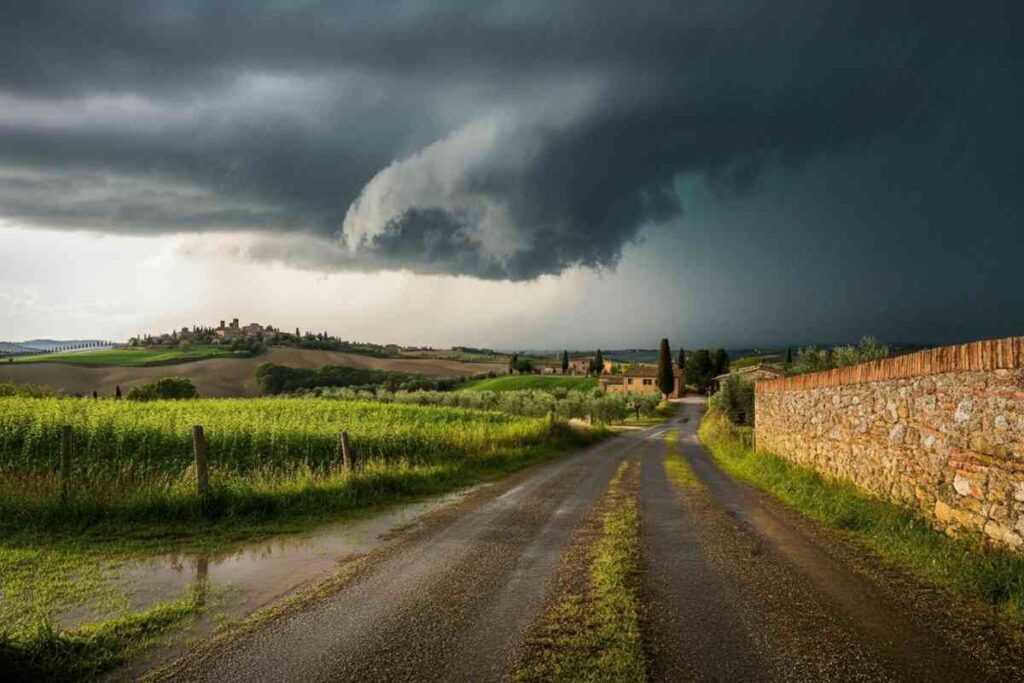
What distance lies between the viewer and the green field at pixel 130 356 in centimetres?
9006

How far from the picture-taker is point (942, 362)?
10047mm

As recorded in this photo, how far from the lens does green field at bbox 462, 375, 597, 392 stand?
111 metres

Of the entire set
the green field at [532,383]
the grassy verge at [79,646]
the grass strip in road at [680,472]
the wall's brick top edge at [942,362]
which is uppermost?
the wall's brick top edge at [942,362]

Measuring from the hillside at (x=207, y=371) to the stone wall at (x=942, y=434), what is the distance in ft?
226

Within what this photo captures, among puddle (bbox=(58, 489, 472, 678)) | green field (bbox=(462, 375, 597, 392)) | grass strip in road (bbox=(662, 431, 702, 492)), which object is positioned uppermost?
puddle (bbox=(58, 489, 472, 678))

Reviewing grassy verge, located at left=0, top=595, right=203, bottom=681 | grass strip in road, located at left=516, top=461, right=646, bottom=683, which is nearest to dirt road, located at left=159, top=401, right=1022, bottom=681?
grass strip in road, located at left=516, top=461, right=646, bottom=683

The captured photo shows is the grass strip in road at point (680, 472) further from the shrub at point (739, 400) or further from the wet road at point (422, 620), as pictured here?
the shrub at point (739, 400)

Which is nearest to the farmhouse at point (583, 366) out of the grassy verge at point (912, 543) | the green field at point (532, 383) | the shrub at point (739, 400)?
the green field at point (532, 383)

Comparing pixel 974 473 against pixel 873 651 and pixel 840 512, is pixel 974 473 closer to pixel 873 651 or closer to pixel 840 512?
pixel 840 512

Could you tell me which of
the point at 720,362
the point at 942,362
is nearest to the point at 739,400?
the point at 942,362

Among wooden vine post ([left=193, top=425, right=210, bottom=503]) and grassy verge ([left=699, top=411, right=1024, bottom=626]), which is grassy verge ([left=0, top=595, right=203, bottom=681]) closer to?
wooden vine post ([left=193, top=425, right=210, bottom=503])

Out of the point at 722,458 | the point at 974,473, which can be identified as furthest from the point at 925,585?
the point at 722,458

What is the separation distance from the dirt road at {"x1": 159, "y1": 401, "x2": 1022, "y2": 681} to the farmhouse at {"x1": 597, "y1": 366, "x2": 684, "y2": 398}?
113245mm

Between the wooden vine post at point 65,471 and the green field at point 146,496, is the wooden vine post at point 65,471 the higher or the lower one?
the higher one
